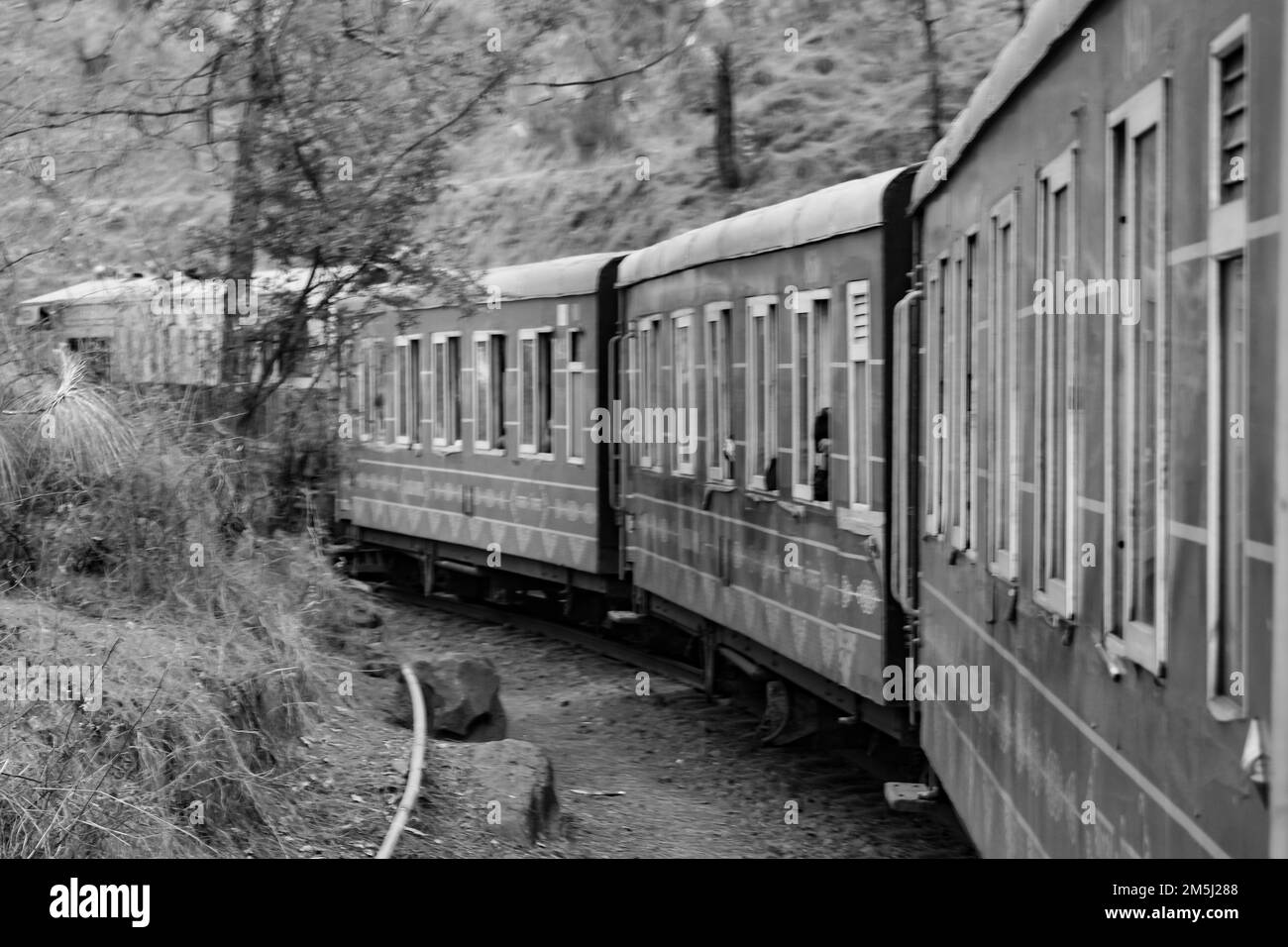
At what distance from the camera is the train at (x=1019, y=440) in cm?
339

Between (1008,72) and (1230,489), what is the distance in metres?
3.34

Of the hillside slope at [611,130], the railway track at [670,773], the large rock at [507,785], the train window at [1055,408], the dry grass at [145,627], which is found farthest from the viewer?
the hillside slope at [611,130]

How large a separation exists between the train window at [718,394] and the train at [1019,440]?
4cm

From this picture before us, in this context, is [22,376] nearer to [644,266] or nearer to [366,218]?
[366,218]

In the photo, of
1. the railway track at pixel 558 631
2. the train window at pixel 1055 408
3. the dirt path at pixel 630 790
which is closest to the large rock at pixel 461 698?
the dirt path at pixel 630 790

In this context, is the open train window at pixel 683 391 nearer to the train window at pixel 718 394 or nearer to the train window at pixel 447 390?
the train window at pixel 718 394

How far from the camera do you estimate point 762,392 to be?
12195 millimetres

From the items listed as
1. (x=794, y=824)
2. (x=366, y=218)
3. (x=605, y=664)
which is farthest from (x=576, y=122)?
(x=794, y=824)

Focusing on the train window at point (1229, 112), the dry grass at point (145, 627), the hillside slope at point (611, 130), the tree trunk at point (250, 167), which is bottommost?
the dry grass at point (145, 627)

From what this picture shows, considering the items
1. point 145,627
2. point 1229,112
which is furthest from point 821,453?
point 1229,112

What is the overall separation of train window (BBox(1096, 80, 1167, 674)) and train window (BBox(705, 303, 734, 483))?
8463 mm

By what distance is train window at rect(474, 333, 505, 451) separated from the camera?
762 inches

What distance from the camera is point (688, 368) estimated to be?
14.3m

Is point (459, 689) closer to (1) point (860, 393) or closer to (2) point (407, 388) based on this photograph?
(1) point (860, 393)
